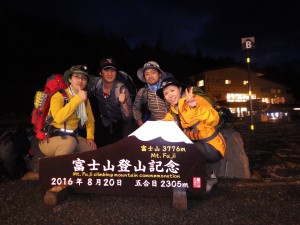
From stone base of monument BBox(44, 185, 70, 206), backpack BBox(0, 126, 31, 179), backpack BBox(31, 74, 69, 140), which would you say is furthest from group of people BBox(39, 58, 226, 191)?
backpack BBox(0, 126, 31, 179)

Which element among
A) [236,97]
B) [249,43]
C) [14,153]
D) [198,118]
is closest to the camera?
[198,118]

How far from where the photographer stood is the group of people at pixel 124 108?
11.8ft

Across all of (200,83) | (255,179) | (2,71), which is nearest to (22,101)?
(2,71)

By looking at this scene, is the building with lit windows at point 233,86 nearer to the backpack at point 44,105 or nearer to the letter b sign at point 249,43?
the letter b sign at point 249,43

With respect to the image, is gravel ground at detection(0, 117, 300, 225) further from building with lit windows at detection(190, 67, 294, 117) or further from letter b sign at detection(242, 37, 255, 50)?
building with lit windows at detection(190, 67, 294, 117)

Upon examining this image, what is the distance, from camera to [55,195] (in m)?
3.22

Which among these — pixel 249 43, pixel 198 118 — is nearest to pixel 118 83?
pixel 198 118

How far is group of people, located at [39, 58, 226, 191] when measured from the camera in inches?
142

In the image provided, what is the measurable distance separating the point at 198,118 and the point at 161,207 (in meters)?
1.28

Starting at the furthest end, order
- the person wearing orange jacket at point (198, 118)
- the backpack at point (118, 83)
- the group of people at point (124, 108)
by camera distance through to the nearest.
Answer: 1. the backpack at point (118, 83)
2. the group of people at point (124, 108)
3. the person wearing orange jacket at point (198, 118)

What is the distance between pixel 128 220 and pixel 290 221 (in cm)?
185

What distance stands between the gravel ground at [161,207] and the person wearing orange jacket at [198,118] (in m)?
0.45

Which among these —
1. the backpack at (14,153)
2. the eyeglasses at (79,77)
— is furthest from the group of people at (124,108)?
the backpack at (14,153)

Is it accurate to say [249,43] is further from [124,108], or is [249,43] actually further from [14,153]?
[14,153]
